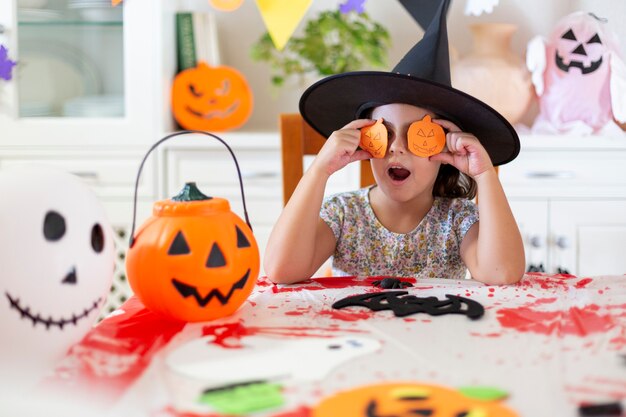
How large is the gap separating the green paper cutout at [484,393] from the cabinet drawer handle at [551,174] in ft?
5.85

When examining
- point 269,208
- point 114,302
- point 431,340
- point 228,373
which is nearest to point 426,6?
point 431,340

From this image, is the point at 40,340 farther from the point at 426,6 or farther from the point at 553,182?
the point at 553,182

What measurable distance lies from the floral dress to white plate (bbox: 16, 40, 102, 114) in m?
1.43

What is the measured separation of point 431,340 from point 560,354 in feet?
0.41

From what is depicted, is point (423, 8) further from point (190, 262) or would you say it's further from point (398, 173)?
point (190, 262)

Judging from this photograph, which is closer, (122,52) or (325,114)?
(325,114)

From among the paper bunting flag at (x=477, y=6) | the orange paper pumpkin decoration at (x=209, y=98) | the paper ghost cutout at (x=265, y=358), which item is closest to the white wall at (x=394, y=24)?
the paper bunting flag at (x=477, y=6)

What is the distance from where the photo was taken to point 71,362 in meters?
0.71

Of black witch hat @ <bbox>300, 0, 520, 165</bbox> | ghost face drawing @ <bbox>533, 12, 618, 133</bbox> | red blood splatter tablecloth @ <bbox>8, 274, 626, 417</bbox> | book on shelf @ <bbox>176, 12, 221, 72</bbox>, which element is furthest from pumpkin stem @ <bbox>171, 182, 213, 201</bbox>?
ghost face drawing @ <bbox>533, 12, 618, 133</bbox>

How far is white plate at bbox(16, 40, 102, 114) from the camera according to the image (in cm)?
246

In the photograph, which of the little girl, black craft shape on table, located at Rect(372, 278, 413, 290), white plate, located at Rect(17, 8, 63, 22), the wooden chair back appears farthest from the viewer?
white plate, located at Rect(17, 8, 63, 22)

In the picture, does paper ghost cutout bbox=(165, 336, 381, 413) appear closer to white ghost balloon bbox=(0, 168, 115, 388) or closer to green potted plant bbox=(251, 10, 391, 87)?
white ghost balloon bbox=(0, 168, 115, 388)

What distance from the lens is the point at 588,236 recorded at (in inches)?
93.2

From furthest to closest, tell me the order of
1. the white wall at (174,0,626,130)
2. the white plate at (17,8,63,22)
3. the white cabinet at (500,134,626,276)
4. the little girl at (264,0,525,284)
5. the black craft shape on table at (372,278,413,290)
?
1. the white wall at (174,0,626,130)
2. the white plate at (17,8,63,22)
3. the white cabinet at (500,134,626,276)
4. the little girl at (264,0,525,284)
5. the black craft shape on table at (372,278,413,290)
